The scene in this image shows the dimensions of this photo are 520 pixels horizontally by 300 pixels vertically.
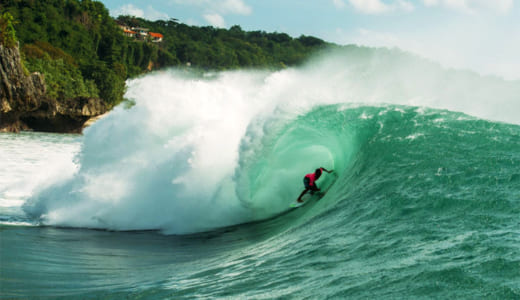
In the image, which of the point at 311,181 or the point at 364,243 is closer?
the point at 364,243

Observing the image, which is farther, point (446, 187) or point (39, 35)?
point (39, 35)

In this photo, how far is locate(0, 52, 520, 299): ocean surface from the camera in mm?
5090

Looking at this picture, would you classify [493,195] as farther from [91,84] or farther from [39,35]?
[39,35]

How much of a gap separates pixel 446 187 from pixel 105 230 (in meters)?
7.54

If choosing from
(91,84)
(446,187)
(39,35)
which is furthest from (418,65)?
(39,35)

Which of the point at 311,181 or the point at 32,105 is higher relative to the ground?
the point at 32,105

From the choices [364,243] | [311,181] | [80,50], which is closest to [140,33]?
[80,50]

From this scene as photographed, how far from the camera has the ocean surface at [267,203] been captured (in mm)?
5090

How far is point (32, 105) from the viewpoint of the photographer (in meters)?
49.0

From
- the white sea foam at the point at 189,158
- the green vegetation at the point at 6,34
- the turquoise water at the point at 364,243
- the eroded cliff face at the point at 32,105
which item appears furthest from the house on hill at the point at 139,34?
the turquoise water at the point at 364,243

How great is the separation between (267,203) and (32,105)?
45146mm

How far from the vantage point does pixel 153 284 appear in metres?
5.92

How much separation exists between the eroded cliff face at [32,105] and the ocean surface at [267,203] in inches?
1242

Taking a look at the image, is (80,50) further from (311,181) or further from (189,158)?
(311,181)
